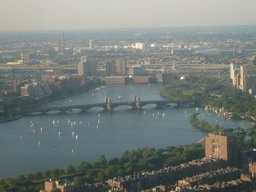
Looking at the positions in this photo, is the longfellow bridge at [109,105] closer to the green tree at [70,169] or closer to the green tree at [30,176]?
the green tree at [70,169]

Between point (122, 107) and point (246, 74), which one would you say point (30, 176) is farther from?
point (246, 74)

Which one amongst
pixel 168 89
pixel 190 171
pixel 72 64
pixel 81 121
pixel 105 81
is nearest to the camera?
pixel 190 171

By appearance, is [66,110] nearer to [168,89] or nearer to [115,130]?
[115,130]

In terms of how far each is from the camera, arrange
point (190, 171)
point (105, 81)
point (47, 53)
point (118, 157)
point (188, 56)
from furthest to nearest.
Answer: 1. point (47, 53)
2. point (188, 56)
3. point (105, 81)
4. point (118, 157)
5. point (190, 171)

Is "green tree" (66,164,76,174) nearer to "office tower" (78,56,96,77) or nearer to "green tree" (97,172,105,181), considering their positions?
"green tree" (97,172,105,181)

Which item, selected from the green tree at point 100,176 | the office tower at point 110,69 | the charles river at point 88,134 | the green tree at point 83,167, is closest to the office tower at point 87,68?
the office tower at point 110,69

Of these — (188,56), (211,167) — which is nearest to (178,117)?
(211,167)
